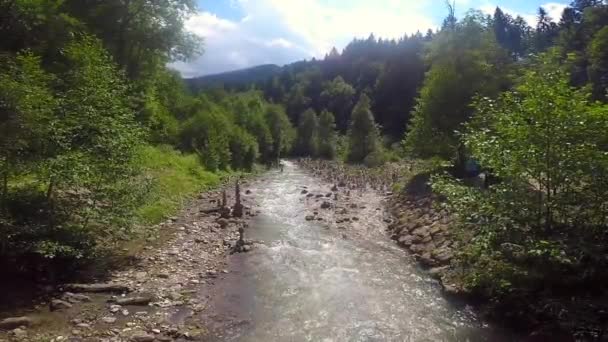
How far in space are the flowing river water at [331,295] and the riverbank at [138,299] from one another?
107 cm

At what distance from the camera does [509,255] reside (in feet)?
42.6

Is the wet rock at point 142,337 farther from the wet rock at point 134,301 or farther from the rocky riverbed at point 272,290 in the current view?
the wet rock at point 134,301

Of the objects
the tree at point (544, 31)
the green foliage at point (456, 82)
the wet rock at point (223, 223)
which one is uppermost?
the tree at point (544, 31)

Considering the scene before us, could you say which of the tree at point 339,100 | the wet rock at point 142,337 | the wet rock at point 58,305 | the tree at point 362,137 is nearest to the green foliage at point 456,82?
the wet rock at point 142,337

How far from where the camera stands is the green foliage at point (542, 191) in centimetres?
1208

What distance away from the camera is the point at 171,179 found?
3400cm

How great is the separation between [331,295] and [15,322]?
968 centimetres

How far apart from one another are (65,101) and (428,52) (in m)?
30.7

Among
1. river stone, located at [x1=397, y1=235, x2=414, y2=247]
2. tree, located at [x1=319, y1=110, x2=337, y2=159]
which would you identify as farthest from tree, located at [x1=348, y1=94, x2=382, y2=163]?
river stone, located at [x1=397, y1=235, x2=414, y2=247]

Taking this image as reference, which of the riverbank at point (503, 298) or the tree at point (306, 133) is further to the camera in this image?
the tree at point (306, 133)

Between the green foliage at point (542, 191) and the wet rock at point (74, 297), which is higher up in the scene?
the green foliage at point (542, 191)

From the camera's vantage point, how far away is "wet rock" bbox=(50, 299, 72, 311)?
12844 millimetres

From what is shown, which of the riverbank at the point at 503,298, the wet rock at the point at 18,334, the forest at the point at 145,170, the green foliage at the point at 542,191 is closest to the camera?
the wet rock at the point at 18,334

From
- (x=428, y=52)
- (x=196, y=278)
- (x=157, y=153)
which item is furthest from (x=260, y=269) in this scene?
(x=428, y=52)
